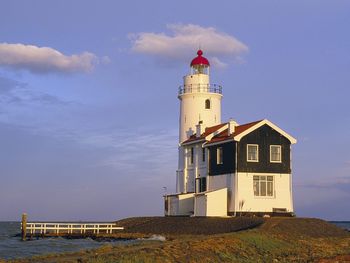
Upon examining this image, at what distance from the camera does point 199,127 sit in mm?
48594

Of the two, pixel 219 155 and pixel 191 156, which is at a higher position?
pixel 191 156

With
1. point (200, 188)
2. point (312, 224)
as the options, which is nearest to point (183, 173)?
point (200, 188)

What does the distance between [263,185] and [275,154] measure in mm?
2590

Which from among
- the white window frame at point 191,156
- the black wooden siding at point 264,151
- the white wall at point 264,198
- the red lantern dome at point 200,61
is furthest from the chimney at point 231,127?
the red lantern dome at point 200,61

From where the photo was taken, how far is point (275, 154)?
43000 millimetres

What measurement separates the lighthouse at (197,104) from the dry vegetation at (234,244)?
10839mm

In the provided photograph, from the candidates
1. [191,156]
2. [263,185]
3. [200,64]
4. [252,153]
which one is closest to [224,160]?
[252,153]

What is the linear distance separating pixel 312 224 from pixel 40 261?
793 inches

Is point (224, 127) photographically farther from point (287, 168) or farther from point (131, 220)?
point (131, 220)

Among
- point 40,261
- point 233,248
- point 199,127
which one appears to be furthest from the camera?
point 199,127

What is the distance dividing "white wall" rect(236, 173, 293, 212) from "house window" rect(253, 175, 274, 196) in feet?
0.96

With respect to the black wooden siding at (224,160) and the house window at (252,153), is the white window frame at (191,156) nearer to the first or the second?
the black wooden siding at (224,160)

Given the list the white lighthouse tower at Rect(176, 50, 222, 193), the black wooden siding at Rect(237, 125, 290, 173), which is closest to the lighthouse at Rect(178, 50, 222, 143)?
the white lighthouse tower at Rect(176, 50, 222, 193)

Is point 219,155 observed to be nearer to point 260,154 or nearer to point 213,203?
point 260,154
